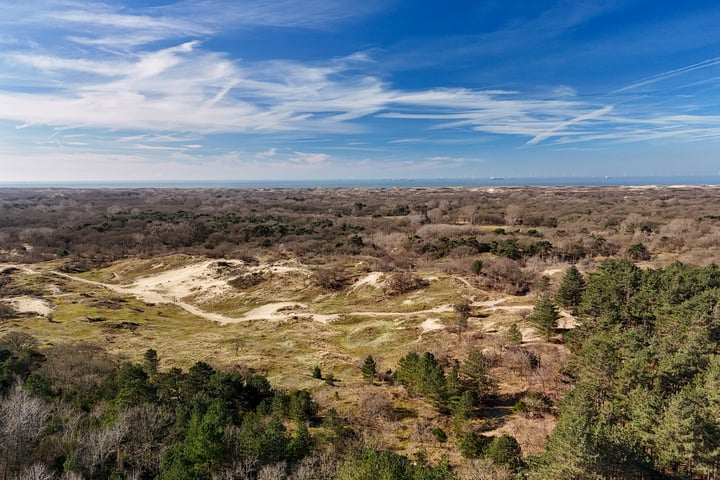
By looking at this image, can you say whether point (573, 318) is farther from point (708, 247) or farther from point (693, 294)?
point (708, 247)

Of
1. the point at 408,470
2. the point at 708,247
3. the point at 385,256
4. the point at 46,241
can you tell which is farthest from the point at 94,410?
the point at 46,241

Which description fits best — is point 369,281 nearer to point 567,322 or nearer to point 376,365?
point 376,365

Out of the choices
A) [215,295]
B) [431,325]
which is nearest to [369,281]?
[431,325]

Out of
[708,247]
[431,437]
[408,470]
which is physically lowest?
[431,437]

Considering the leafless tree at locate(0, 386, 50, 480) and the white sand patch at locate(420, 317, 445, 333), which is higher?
the leafless tree at locate(0, 386, 50, 480)

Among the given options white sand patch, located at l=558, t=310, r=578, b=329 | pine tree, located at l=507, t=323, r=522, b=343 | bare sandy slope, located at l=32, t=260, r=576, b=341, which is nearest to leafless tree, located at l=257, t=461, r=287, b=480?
pine tree, located at l=507, t=323, r=522, b=343

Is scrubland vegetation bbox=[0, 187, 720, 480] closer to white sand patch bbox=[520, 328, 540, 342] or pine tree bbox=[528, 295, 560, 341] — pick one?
white sand patch bbox=[520, 328, 540, 342]

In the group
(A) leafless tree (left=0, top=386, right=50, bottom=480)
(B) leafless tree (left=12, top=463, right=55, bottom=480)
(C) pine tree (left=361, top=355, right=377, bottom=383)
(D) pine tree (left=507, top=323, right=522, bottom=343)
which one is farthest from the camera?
(D) pine tree (left=507, top=323, right=522, bottom=343)
